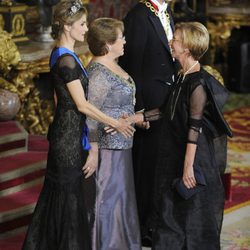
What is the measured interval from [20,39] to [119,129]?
3.97 metres

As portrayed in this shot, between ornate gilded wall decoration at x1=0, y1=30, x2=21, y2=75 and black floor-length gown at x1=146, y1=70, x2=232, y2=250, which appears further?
ornate gilded wall decoration at x1=0, y1=30, x2=21, y2=75

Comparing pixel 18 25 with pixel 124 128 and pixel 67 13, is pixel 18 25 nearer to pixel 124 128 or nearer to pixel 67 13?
pixel 124 128

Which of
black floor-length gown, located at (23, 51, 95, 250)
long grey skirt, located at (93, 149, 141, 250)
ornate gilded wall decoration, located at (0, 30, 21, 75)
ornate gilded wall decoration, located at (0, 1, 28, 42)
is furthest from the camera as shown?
ornate gilded wall decoration, located at (0, 1, 28, 42)

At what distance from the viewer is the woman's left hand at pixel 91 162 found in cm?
551

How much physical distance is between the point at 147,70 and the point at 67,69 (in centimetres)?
126

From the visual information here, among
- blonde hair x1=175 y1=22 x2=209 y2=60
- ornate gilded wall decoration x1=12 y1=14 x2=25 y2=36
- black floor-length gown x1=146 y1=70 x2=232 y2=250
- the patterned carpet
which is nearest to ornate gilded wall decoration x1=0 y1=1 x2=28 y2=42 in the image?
ornate gilded wall decoration x1=12 y1=14 x2=25 y2=36

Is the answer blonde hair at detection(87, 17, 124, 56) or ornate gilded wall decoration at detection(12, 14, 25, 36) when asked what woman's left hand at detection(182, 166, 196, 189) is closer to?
blonde hair at detection(87, 17, 124, 56)

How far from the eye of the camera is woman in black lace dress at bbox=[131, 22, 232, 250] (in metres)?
5.41

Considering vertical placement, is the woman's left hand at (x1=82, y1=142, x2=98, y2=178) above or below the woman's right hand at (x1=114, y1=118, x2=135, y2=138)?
below

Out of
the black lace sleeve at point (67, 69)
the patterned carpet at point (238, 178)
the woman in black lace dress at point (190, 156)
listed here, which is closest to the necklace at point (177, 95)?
the woman in black lace dress at point (190, 156)

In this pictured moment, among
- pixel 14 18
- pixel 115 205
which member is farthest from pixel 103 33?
pixel 14 18

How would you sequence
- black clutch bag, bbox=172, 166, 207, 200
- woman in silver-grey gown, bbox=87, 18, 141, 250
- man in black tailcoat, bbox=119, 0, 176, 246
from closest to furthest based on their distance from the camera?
black clutch bag, bbox=172, 166, 207, 200, woman in silver-grey gown, bbox=87, 18, 141, 250, man in black tailcoat, bbox=119, 0, 176, 246

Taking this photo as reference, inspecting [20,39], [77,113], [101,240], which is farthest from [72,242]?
[20,39]

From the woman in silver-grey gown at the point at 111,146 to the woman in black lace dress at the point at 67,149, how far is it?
0.16 metres
